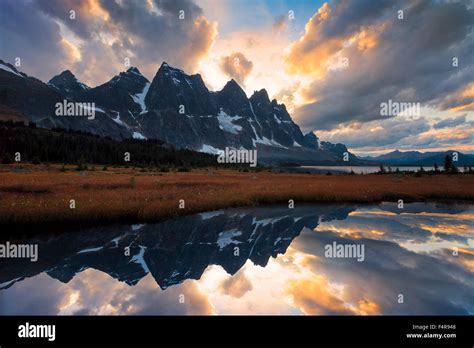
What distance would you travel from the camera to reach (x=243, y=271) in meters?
13.8

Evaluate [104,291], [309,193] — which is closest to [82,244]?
[104,291]

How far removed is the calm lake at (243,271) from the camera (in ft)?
32.8

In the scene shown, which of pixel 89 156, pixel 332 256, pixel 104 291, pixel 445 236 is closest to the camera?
pixel 104 291

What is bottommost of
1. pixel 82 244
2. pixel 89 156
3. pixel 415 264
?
pixel 415 264

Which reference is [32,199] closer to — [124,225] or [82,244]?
[124,225]

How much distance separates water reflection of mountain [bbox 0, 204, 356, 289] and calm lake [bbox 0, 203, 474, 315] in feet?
0.21

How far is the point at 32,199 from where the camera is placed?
2288 centimetres

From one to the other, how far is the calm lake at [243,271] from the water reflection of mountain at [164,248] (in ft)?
0.21

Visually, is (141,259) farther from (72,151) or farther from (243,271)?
(72,151)

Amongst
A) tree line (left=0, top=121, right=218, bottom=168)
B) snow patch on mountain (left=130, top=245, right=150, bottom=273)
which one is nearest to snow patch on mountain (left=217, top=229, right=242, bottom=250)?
snow patch on mountain (left=130, top=245, right=150, bottom=273)

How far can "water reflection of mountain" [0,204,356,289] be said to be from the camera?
42.5ft

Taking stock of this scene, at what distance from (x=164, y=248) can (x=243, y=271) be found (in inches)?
208

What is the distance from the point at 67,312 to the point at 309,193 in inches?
1226
